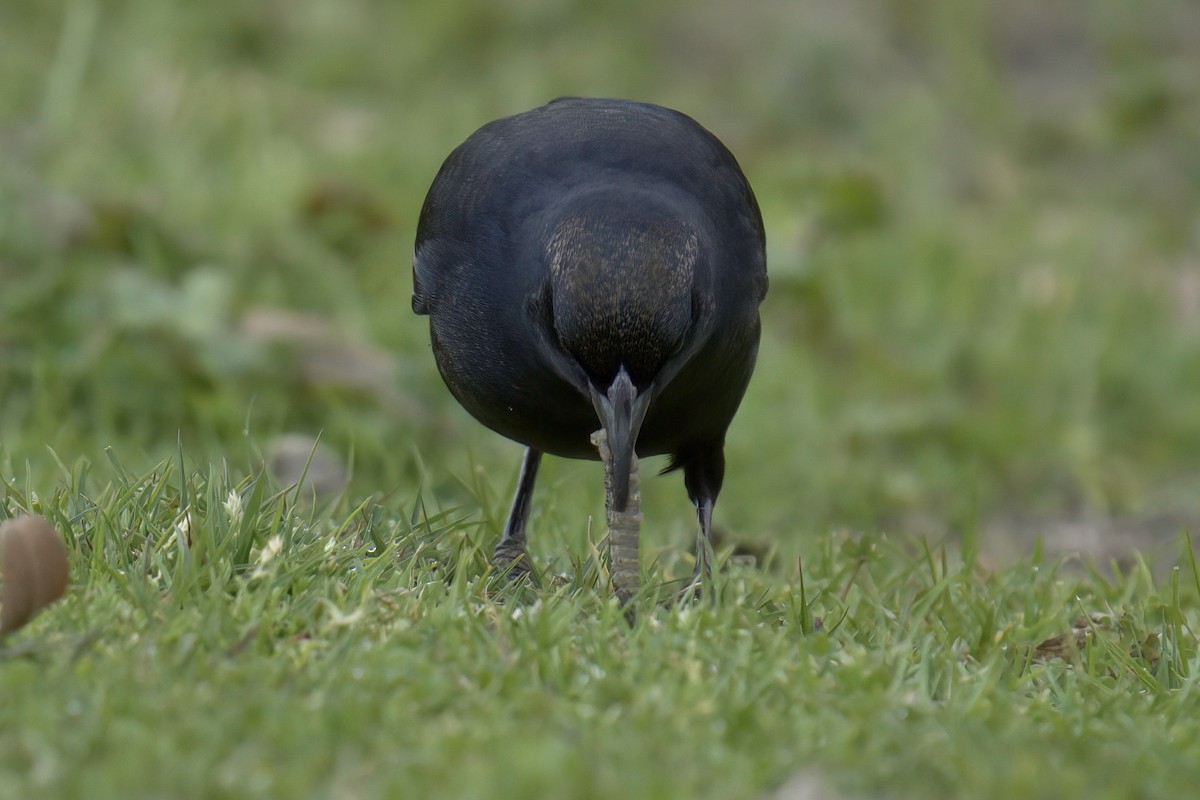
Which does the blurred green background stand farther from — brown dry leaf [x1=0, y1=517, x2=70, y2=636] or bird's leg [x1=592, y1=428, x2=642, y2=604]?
brown dry leaf [x1=0, y1=517, x2=70, y2=636]

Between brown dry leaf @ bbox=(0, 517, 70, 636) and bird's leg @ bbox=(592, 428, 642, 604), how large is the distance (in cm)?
120

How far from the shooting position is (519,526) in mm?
4492

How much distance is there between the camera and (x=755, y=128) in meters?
10.8

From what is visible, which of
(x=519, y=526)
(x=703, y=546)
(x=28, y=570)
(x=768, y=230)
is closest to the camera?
(x=28, y=570)

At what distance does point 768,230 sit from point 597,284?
522 centimetres

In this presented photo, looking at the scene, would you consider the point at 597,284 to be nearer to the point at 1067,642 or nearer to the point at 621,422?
the point at 621,422

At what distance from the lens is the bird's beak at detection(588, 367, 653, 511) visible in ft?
11.3

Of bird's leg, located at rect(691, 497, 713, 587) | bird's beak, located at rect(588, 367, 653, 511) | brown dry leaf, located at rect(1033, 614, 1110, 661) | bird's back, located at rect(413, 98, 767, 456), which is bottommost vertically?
brown dry leaf, located at rect(1033, 614, 1110, 661)

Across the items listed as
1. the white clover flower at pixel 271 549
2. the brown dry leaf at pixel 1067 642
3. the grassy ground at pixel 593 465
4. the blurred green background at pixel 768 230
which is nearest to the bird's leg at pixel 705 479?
the grassy ground at pixel 593 465

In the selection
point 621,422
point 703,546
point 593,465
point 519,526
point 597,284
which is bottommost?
point 593,465

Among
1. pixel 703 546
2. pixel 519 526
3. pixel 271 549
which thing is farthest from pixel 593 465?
pixel 271 549

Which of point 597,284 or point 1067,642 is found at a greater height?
point 597,284

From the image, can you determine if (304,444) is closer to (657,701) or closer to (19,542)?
(19,542)

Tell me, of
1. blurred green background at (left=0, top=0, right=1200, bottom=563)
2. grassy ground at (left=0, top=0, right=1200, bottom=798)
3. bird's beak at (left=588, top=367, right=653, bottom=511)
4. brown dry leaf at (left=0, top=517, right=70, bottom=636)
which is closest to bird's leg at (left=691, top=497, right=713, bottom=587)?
grassy ground at (left=0, top=0, right=1200, bottom=798)
